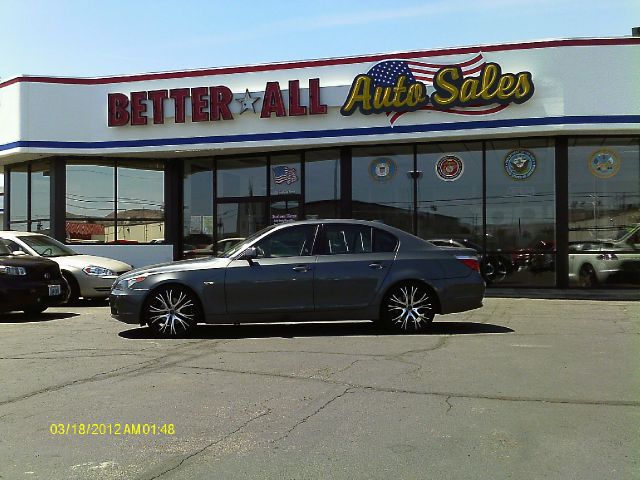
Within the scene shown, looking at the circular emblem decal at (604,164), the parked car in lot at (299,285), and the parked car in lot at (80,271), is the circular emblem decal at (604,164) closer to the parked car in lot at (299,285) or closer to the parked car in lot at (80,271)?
the parked car in lot at (299,285)

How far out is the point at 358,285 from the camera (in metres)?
8.88

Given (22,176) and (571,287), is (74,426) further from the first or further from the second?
(22,176)

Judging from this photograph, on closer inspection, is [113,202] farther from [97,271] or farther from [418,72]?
[418,72]

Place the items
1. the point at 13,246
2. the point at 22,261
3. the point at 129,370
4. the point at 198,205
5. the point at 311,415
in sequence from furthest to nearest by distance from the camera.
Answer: the point at 198,205
the point at 13,246
the point at 22,261
the point at 129,370
the point at 311,415

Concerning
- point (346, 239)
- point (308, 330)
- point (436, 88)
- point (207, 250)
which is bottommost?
point (308, 330)

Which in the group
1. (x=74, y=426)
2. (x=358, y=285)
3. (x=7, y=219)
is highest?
(x=7, y=219)

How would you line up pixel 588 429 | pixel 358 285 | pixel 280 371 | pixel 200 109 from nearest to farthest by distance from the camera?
pixel 588 429
pixel 280 371
pixel 358 285
pixel 200 109

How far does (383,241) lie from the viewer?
30.1 ft

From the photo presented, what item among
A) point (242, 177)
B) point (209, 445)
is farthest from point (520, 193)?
point (209, 445)

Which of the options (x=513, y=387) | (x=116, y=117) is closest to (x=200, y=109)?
(x=116, y=117)

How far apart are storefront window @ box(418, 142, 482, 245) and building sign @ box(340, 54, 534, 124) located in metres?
1.32

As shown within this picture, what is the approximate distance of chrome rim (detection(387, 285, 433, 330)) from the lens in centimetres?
898

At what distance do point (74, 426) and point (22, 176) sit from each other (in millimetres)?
17235

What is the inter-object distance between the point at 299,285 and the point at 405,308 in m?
1.47
